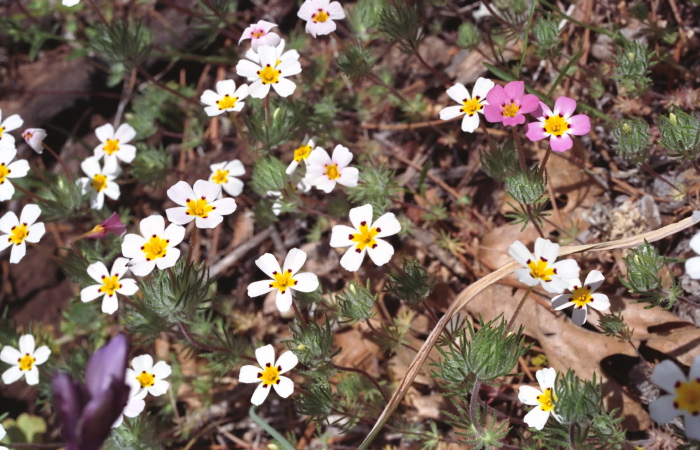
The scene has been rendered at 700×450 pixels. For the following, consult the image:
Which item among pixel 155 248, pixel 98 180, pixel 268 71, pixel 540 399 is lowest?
pixel 98 180

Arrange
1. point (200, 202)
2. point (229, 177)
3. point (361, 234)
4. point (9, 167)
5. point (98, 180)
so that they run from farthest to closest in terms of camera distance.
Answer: point (98, 180)
point (229, 177)
point (9, 167)
point (200, 202)
point (361, 234)

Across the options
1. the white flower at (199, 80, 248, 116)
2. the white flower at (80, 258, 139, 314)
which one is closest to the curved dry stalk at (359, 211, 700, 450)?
the white flower at (80, 258, 139, 314)

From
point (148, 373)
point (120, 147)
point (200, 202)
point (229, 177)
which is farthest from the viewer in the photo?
point (120, 147)

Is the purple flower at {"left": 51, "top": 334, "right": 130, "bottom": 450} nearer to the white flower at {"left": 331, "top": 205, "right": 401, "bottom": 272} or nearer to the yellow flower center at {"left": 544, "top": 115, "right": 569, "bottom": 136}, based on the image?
the white flower at {"left": 331, "top": 205, "right": 401, "bottom": 272}

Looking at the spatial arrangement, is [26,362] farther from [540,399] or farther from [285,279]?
[540,399]

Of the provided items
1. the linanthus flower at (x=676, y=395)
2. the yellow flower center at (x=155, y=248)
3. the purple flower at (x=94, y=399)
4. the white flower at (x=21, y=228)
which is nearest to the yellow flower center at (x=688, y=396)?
the linanthus flower at (x=676, y=395)

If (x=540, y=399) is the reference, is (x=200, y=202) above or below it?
above

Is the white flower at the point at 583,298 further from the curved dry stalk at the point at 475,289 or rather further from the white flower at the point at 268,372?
the white flower at the point at 268,372

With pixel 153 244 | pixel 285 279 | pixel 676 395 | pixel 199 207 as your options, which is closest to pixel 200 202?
pixel 199 207
